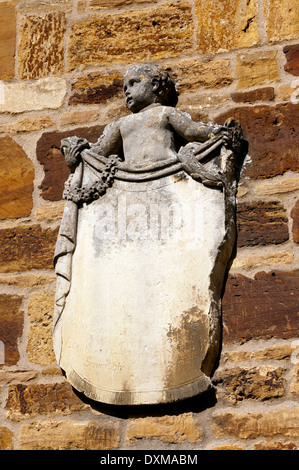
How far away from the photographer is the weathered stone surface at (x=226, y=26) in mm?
3541

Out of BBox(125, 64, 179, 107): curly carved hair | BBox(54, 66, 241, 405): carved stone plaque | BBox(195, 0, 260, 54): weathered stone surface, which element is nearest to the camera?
BBox(54, 66, 241, 405): carved stone plaque

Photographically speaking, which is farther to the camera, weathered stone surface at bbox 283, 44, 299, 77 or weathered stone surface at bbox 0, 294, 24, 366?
weathered stone surface at bbox 283, 44, 299, 77

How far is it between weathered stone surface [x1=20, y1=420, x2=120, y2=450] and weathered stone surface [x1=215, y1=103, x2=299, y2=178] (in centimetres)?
119

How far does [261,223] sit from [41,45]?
148cm

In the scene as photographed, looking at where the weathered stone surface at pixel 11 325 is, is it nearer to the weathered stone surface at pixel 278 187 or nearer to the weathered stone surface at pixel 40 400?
the weathered stone surface at pixel 40 400

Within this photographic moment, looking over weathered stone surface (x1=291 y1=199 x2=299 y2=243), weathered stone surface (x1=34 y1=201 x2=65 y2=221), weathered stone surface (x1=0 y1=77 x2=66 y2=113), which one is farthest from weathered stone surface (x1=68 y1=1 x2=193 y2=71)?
weathered stone surface (x1=291 y1=199 x2=299 y2=243)

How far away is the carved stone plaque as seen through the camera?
9.61 ft

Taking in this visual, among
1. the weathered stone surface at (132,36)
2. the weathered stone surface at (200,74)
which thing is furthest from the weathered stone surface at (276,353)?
the weathered stone surface at (132,36)

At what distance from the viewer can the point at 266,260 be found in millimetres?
3080

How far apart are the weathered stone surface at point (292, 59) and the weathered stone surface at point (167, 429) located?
5.10 feet

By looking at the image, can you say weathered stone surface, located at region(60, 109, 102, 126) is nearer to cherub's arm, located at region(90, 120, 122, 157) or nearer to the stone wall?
the stone wall

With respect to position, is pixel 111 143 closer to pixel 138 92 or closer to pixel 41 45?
pixel 138 92
